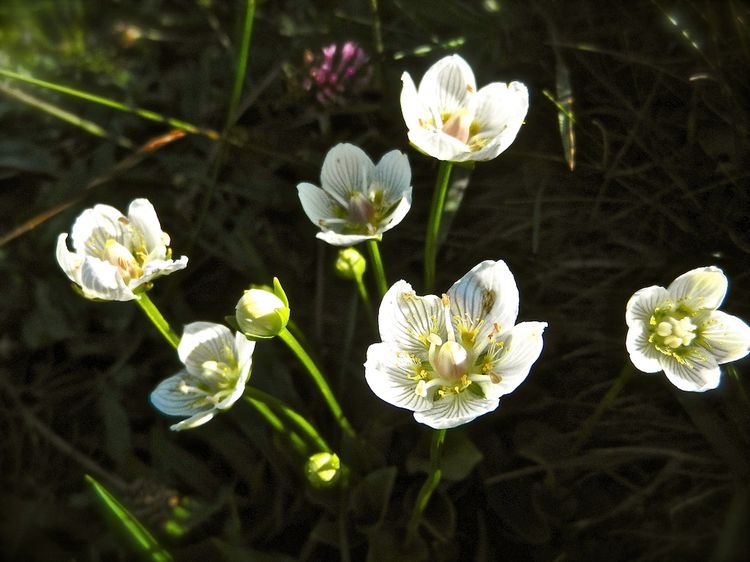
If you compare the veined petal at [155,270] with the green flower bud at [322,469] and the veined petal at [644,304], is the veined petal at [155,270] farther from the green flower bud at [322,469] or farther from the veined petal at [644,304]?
the veined petal at [644,304]

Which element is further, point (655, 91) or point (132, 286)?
point (655, 91)

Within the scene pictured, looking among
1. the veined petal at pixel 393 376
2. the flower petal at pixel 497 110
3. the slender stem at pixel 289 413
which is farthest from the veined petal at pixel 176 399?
the flower petal at pixel 497 110

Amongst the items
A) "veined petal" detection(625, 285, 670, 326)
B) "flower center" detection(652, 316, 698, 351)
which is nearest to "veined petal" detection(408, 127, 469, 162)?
"veined petal" detection(625, 285, 670, 326)

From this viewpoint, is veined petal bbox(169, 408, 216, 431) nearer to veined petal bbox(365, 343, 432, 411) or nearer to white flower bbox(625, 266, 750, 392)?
veined petal bbox(365, 343, 432, 411)

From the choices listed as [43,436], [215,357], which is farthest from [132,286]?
[43,436]

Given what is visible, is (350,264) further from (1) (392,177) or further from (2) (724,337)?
(2) (724,337)

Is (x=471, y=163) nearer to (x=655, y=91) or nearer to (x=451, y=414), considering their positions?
(x=451, y=414)
